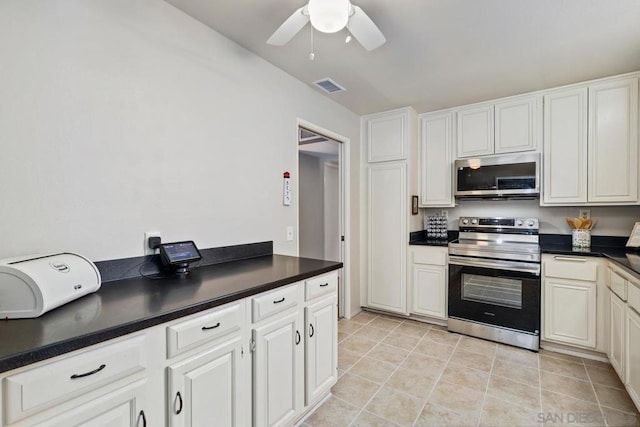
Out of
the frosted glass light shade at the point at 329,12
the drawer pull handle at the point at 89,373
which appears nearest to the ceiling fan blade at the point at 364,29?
the frosted glass light shade at the point at 329,12

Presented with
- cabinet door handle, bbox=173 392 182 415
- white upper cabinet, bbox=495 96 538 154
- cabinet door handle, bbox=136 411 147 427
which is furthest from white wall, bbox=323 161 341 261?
cabinet door handle, bbox=136 411 147 427

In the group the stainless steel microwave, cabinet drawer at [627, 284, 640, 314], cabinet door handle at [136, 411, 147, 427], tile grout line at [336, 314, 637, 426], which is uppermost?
the stainless steel microwave

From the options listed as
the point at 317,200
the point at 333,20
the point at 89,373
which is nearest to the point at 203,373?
the point at 89,373

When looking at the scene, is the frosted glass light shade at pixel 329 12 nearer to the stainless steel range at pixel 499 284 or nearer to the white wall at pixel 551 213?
the stainless steel range at pixel 499 284

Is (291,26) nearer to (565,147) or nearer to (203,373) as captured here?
(203,373)

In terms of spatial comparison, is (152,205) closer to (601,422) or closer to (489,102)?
(601,422)

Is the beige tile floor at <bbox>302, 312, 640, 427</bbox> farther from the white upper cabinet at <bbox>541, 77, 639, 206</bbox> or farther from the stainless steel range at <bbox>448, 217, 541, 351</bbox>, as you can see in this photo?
the white upper cabinet at <bbox>541, 77, 639, 206</bbox>

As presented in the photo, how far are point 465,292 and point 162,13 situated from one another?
3.31 metres

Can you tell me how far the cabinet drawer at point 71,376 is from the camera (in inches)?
30.9

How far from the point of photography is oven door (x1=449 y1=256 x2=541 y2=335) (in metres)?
2.73

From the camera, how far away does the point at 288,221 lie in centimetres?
259

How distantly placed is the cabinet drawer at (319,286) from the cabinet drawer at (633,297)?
178 cm

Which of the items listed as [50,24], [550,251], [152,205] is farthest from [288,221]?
[550,251]

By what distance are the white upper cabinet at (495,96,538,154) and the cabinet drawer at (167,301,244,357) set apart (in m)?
3.05
